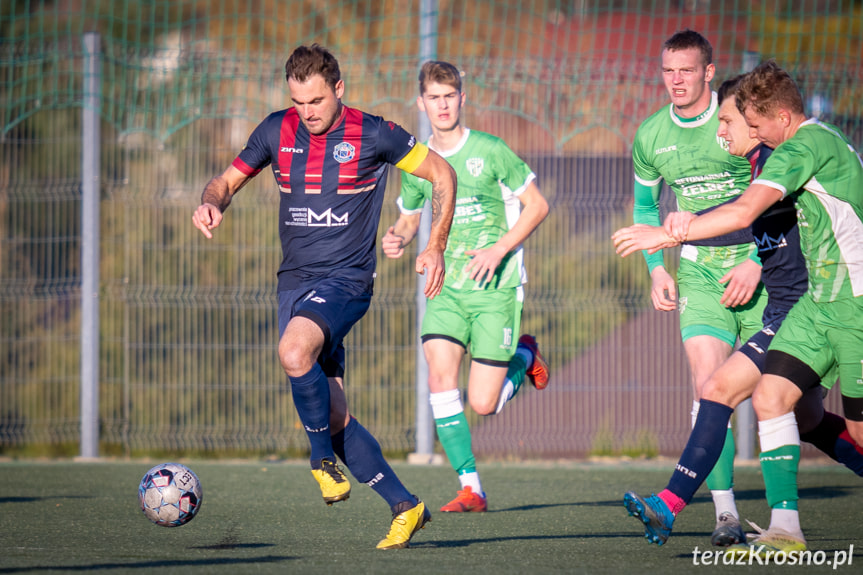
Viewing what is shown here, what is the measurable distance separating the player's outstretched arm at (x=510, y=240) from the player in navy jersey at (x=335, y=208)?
137 cm

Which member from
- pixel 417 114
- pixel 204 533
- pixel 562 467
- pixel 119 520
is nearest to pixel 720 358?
pixel 204 533

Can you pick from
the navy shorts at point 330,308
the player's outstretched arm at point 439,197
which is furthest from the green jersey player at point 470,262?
the navy shorts at point 330,308

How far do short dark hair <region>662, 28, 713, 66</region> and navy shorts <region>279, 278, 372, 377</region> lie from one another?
2100 mm

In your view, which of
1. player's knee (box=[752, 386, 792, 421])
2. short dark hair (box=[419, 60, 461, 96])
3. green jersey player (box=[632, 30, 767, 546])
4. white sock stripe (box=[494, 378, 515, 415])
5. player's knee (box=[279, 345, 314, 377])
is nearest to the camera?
player's knee (box=[752, 386, 792, 421])

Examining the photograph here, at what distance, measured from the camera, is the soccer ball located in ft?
16.4

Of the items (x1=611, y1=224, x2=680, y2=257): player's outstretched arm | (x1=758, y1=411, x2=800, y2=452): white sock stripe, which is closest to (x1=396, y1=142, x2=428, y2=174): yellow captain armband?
(x1=611, y1=224, x2=680, y2=257): player's outstretched arm

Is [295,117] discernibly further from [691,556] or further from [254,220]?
[254,220]

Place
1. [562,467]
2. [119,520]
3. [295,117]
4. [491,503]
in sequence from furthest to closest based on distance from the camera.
→ [562,467] < [491,503] < [119,520] < [295,117]

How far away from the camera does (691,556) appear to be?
4.82 metres

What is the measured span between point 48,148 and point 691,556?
749 cm

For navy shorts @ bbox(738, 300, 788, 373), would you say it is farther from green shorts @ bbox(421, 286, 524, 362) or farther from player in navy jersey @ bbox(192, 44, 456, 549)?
green shorts @ bbox(421, 286, 524, 362)

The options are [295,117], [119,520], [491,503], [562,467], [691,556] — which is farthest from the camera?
[562,467]

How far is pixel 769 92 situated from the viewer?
4461 millimetres

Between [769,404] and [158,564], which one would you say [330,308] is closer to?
[158,564]
